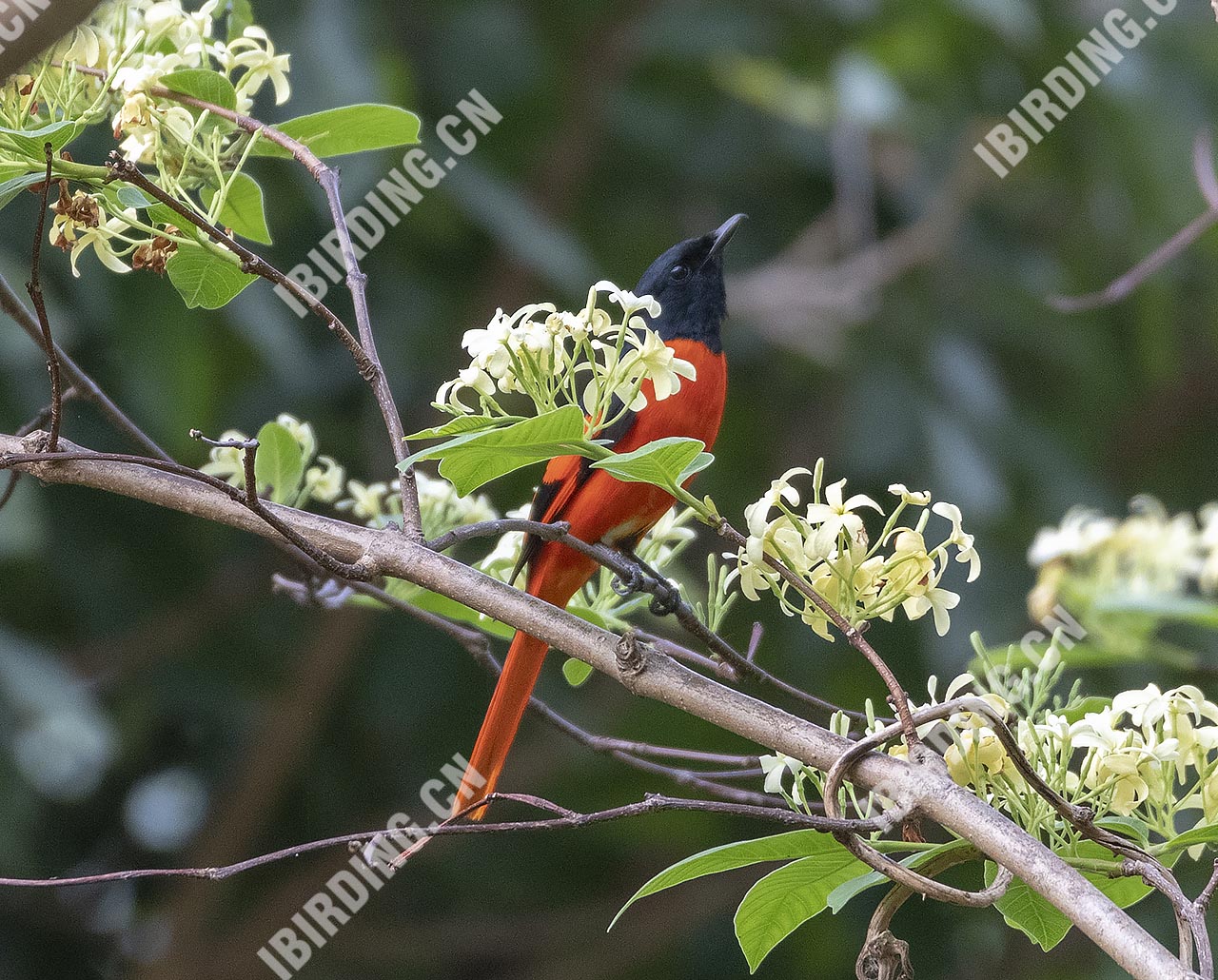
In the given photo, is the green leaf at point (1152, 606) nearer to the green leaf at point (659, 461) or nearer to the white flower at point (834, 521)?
the white flower at point (834, 521)

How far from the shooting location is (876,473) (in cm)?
512

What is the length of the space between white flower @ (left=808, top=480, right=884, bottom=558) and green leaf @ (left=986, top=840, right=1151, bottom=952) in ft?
1.18

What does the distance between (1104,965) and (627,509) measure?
3.63 meters

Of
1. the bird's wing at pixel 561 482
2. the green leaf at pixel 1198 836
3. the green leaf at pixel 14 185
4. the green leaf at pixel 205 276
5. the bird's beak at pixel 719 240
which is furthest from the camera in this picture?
the bird's beak at pixel 719 240

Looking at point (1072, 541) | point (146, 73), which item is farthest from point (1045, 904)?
point (1072, 541)

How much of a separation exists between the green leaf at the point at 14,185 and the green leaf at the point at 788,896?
1101 mm

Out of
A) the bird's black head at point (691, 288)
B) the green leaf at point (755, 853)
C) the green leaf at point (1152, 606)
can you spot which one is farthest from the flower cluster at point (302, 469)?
the green leaf at point (1152, 606)

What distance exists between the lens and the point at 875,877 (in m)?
1.30

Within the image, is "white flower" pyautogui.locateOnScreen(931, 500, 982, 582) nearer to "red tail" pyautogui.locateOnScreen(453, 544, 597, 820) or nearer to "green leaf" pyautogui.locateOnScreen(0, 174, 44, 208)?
"red tail" pyautogui.locateOnScreen(453, 544, 597, 820)

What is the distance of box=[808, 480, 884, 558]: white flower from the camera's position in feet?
4.48

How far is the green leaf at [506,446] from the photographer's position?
1.26 meters

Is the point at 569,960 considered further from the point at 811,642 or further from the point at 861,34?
the point at 861,34

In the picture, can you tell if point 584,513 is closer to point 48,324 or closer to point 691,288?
point 691,288

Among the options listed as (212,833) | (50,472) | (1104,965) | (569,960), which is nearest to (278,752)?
(212,833)
